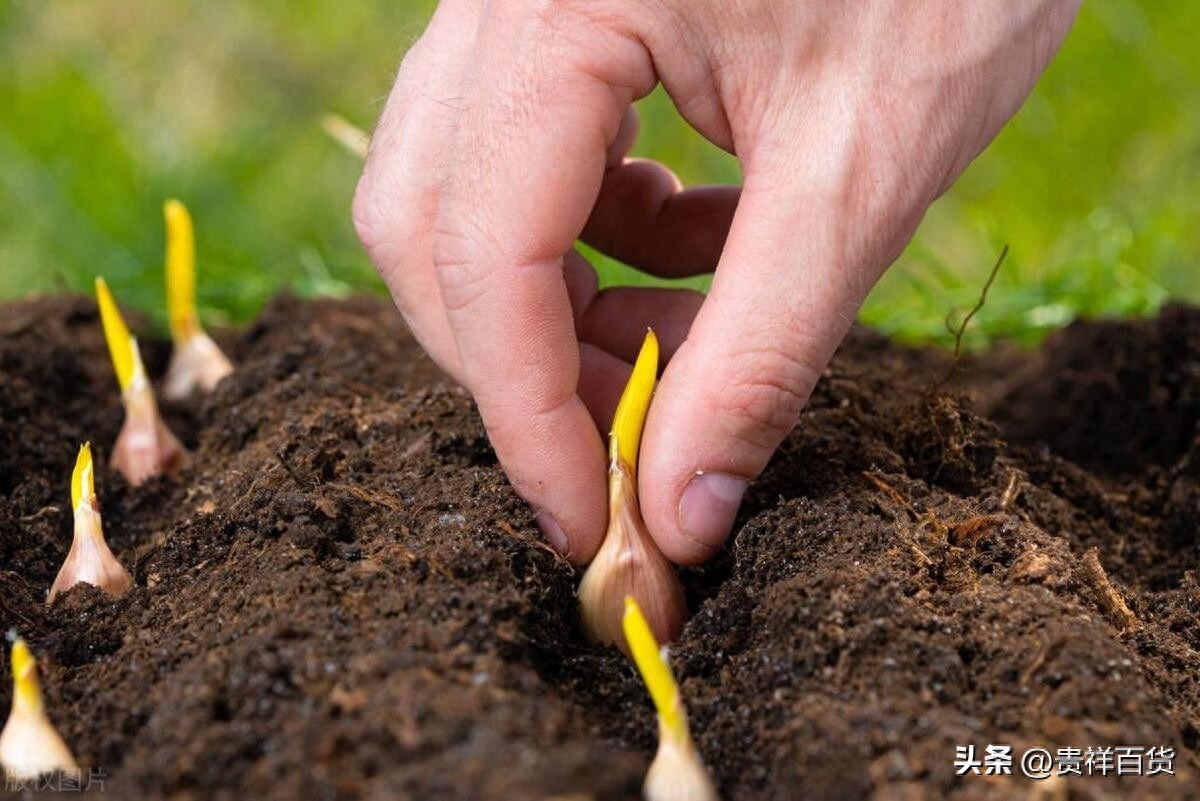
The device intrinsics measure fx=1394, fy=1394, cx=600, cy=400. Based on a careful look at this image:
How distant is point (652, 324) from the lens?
187cm

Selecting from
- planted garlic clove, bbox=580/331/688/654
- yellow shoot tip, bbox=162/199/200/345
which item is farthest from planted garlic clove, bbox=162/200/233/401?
planted garlic clove, bbox=580/331/688/654

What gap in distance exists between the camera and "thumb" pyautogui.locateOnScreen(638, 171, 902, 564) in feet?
4.57

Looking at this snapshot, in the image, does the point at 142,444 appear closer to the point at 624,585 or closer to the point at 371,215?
the point at 371,215

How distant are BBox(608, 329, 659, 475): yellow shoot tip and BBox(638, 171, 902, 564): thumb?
0.03 metres

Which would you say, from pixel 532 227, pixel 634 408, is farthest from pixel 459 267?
pixel 634 408

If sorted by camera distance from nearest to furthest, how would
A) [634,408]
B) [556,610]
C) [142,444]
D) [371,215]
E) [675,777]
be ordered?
[675,777], [556,610], [634,408], [371,215], [142,444]

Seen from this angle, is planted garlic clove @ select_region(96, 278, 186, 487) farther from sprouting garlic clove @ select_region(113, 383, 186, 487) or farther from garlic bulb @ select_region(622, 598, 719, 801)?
garlic bulb @ select_region(622, 598, 719, 801)

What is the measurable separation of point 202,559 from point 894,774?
77cm

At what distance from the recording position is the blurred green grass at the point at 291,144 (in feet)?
11.2

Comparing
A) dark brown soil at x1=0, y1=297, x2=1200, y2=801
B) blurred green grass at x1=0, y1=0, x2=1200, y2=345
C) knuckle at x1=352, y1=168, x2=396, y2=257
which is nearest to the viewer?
dark brown soil at x1=0, y1=297, x2=1200, y2=801

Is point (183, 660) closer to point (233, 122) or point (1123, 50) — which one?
point (233, 122)

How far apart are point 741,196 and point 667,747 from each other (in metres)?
0.62

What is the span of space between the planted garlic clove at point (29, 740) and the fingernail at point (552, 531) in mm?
519

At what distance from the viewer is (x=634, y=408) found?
1.50 meters
